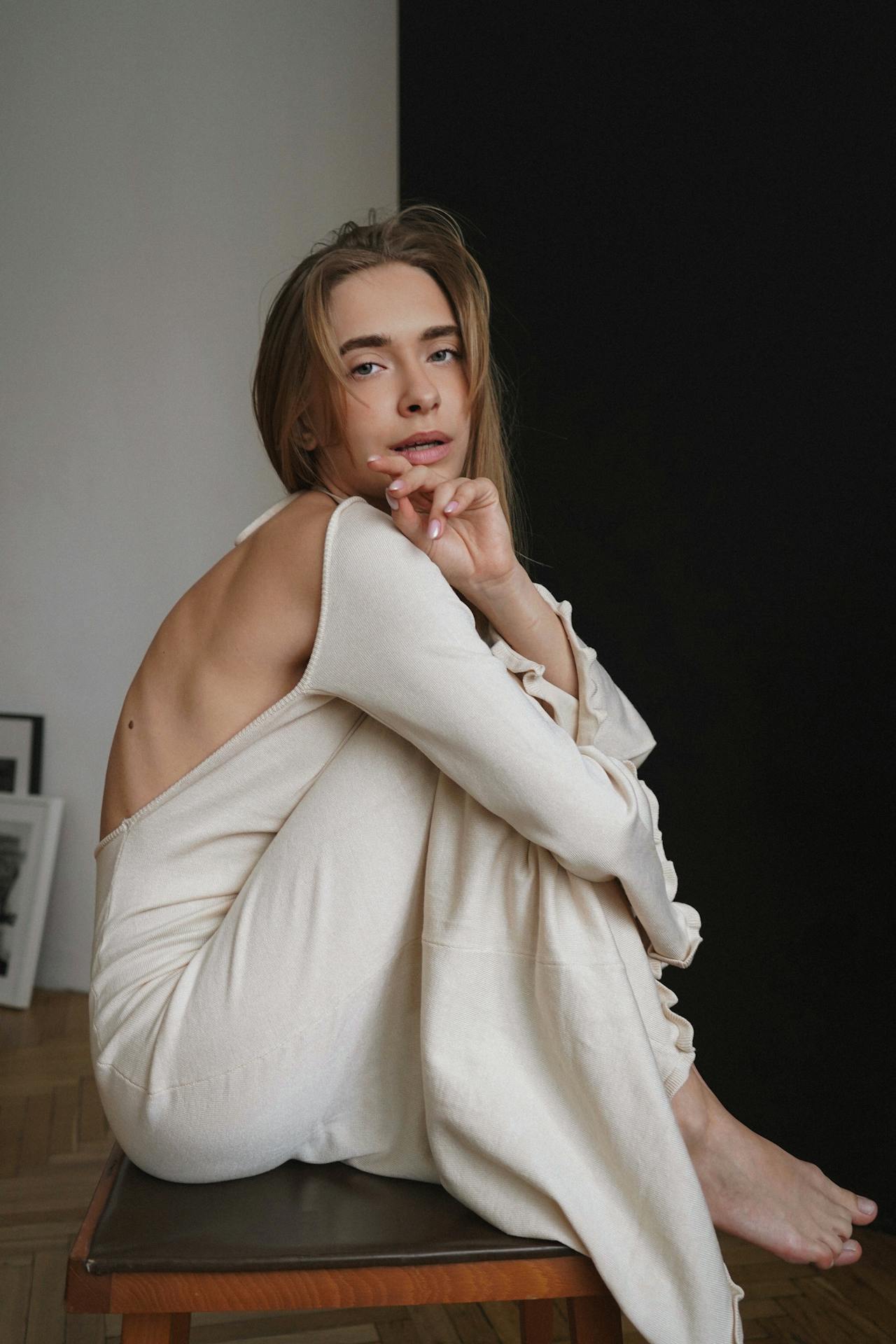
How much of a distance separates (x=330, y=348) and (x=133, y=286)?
2.37 m

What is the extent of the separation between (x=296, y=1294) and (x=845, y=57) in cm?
194

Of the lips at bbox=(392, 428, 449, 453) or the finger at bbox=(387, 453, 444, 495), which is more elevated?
the lips at bbox=(392, 428, 449, 453)

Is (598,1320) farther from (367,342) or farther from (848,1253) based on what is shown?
(367,342)

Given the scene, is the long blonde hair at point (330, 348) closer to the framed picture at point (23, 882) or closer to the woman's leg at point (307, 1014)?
the woman's leg at point (307, 1014)

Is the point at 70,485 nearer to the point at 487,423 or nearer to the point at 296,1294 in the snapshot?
the point at 487,423

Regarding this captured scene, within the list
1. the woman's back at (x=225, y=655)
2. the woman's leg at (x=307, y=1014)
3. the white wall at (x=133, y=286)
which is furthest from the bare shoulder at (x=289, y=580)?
the white wall at (x=133, y=286)

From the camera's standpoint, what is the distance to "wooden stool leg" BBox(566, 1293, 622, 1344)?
103 cm

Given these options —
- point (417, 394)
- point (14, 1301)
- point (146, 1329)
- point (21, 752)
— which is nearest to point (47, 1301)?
Answer: point (14, 1301)

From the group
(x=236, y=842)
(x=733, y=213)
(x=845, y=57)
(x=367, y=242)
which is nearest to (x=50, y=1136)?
(x=236, y=842)

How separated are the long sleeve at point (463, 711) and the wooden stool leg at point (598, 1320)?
0.31 meters

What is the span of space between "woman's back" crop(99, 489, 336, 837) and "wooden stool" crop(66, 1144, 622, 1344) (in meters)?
0.38

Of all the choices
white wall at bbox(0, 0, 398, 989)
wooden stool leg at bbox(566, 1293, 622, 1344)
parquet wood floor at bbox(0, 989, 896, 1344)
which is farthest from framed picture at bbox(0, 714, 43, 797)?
wooden stool leg at bbox(566, 1293, 622, 1344)

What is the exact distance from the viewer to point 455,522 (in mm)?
1225

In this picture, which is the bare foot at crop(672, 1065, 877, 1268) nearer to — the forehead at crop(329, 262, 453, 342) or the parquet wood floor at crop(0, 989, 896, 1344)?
the parquet wood floor at crop(0, 989, 896, 1344)
